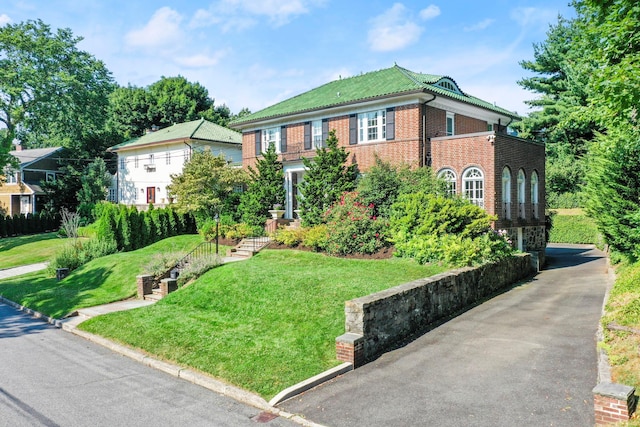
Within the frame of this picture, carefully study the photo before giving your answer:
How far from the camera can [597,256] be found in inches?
1080

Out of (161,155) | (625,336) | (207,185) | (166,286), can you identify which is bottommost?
(166,286)

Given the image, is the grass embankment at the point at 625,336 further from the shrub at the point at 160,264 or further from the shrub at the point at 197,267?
the shrub at the point at 160,264

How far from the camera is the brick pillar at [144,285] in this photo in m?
16.8

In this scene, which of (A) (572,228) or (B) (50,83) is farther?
(B) (50,83)

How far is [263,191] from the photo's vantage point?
2594cm

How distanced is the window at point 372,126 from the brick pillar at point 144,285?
12763 millimetres

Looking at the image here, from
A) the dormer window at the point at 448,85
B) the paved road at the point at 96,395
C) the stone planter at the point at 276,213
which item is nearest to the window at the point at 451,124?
the dormer window at the point at 448,85

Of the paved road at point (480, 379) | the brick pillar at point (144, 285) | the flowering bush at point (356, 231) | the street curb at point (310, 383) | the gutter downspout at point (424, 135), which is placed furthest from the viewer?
the gutter downspout at point (424, 135)

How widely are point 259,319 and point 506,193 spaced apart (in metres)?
14.0

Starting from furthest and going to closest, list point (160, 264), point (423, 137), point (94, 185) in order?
point (94, 185) < point (423, 137) < point (160, 264)

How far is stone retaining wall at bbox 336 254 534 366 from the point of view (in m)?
9.70

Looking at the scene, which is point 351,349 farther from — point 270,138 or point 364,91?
point 270,138

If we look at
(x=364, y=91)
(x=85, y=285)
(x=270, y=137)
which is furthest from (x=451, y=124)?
(x=85, y=285)

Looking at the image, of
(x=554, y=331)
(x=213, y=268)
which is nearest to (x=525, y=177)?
(x=554, y=331)
